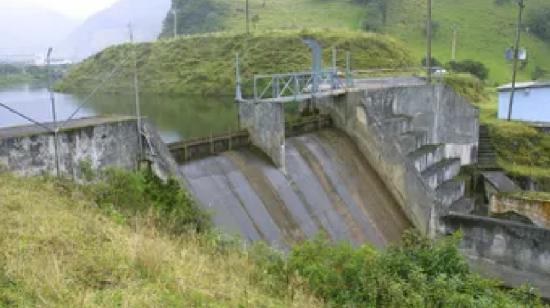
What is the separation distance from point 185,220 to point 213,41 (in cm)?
3693

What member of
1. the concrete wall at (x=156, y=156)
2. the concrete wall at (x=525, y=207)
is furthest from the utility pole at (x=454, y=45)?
the concrete wall at (x=156, y=156)

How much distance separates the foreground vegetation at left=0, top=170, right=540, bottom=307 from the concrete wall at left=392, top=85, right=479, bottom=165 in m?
10.5

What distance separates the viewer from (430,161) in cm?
1842

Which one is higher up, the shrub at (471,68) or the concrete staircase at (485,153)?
the shrub at (471,68)

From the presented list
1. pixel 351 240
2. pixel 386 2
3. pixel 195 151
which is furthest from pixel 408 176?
pixel 386 2

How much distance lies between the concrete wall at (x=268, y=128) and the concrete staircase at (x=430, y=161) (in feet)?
15.1

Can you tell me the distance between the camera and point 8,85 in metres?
31.3

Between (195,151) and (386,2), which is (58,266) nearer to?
(195,151)

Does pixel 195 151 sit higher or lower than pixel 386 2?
lower

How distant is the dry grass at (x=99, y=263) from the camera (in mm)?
4910

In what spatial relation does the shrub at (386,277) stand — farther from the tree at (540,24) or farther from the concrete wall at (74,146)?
the tree at (540,24)

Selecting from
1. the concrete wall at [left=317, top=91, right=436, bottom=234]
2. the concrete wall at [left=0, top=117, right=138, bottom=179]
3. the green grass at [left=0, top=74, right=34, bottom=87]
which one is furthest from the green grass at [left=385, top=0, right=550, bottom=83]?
the concrete wall at [left=0, top=117, right=138, bottom=179]

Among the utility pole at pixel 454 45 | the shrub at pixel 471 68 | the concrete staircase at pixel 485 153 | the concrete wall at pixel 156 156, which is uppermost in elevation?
the utility pole at pixel 454 45

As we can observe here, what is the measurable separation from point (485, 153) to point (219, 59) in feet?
84.6
